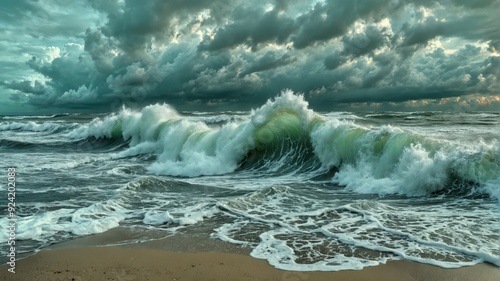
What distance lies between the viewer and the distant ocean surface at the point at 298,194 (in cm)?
587

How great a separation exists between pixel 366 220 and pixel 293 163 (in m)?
7.39

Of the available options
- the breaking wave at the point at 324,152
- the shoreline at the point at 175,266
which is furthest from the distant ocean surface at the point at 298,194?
the shoreline at the point at 175,266

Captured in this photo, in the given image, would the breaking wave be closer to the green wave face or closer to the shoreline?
the green wave face

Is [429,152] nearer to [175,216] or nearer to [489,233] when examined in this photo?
[489,233]

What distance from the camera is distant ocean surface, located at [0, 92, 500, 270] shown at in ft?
19.2

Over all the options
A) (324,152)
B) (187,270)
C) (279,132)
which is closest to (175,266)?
(187,270)

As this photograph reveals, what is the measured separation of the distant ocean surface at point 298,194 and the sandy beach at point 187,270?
22cm

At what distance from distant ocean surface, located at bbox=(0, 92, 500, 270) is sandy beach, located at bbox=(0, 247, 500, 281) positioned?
0.73 ft

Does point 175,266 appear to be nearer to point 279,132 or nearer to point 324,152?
point 324,152

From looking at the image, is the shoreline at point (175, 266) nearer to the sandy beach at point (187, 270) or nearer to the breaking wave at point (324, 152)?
the sandy beach at point (187, 270)

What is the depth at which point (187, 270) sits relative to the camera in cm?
489

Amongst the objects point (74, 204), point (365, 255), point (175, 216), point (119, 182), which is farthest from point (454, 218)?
point (119, 182)

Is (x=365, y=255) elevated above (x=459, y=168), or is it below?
below

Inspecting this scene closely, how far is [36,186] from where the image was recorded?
11.0 m
